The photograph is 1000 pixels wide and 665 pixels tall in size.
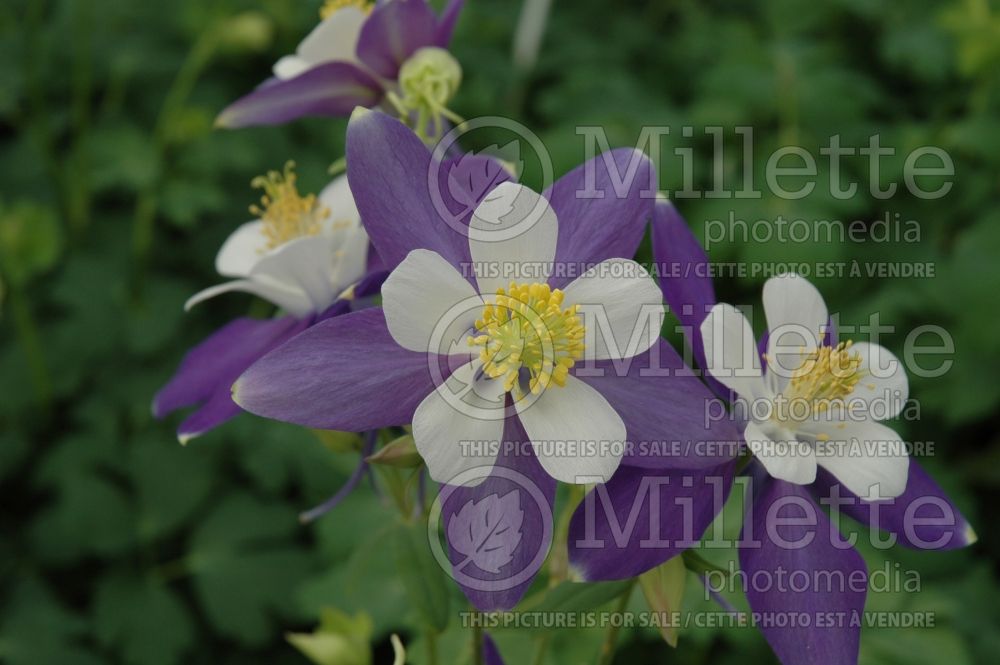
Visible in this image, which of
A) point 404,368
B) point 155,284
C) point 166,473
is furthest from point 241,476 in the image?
point 404,368

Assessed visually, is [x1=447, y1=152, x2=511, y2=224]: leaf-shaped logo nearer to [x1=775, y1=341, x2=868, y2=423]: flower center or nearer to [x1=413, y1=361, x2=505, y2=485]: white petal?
[x1=413, y1=361, x2=505, y2=485]: white petal

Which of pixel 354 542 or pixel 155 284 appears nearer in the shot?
pixel 354 542

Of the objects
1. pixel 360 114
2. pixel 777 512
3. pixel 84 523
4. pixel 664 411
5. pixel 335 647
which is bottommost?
pixel 84 523

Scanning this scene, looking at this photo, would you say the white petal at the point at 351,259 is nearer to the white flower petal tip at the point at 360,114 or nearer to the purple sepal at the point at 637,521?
the white flower petal tip at the point at 360,114

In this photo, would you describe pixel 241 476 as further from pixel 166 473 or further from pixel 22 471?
pixel 22 471

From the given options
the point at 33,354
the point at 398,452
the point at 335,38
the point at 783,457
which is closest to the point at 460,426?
the point at 398,452

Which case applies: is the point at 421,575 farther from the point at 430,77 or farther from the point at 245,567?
the point at 245,567

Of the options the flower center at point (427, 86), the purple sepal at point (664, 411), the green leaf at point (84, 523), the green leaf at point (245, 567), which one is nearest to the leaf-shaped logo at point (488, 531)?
the purple sepal at point (664, 411)
